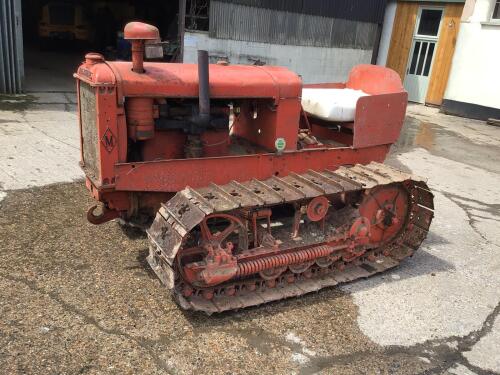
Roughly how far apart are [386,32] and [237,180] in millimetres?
14754

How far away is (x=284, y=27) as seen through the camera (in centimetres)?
1371

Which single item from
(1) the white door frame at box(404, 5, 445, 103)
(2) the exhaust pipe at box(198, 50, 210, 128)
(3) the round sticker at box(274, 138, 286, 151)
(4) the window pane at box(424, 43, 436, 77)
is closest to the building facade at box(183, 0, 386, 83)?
(1) the white door frame at box(404, 5, 445, 103)

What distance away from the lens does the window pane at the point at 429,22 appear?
1605 cm

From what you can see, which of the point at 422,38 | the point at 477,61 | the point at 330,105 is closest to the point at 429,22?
the point at 422,38

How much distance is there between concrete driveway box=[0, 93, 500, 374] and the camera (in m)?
3.22

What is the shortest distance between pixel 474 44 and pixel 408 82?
2937mm

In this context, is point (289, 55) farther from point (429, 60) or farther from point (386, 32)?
point (429, 60)

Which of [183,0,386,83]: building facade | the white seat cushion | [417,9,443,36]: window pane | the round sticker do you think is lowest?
the round sticker

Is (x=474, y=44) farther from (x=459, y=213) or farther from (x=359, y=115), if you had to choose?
(x=359, y=115)

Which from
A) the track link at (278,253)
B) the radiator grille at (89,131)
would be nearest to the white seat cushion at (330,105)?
the track link at (278,253)

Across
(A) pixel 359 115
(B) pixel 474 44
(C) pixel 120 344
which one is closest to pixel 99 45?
(B) pixel 474 44

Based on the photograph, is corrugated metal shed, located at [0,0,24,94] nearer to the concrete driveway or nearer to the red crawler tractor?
→ the concrete driveway

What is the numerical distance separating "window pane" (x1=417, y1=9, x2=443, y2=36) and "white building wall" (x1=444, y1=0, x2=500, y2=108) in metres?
1.53

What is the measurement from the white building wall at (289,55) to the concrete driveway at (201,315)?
7286 millimetres
